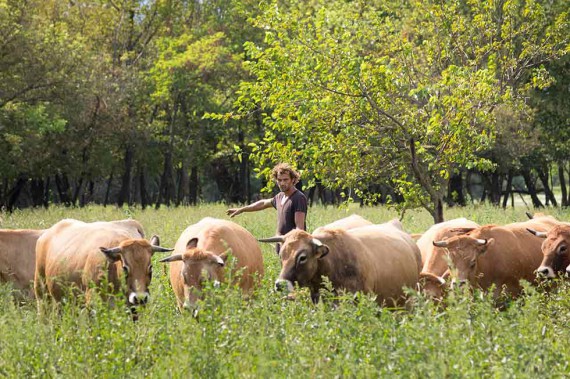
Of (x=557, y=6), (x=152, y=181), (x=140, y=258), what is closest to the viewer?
(x=140, y=258)

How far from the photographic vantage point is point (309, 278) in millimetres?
11523

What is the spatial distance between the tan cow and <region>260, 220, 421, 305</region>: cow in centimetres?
535

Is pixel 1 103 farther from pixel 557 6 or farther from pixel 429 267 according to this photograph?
pixel 429 267

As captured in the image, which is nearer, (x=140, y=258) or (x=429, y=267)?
(x=140, y=258)

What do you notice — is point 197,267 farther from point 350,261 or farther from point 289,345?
point 289,345

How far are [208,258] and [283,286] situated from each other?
37.6 inches

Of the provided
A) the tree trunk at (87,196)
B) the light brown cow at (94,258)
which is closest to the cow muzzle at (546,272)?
the light brown cow at (94,258)

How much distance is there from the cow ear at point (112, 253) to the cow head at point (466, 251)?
15.0 ft

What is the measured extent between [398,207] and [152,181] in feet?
217

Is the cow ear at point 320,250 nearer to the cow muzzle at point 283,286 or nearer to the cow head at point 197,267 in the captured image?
the cow muzzle at point 283,286

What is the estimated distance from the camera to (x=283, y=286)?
36.6 ft

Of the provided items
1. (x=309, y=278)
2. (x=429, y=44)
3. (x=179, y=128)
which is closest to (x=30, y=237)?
(x=309, y=278)

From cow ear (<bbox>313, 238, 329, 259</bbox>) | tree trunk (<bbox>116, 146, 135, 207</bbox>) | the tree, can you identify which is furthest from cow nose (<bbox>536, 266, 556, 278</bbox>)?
tree trunk (<bbox>116, 146, 135, 207</bbox>)

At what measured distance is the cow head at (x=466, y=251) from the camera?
13.4m
